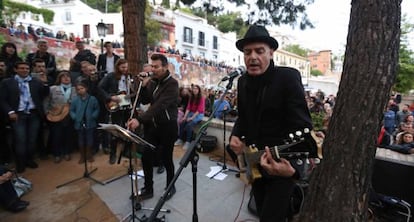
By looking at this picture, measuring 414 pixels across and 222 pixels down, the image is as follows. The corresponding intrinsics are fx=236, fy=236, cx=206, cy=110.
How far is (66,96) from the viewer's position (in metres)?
4.53

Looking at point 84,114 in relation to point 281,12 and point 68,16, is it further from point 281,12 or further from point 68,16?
point 68,16

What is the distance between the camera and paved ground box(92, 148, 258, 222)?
2.83 m

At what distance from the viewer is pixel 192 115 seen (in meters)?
5.80

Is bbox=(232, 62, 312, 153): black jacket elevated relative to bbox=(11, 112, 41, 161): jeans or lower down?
elevated

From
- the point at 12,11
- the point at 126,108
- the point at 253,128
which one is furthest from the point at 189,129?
the point at 12,11

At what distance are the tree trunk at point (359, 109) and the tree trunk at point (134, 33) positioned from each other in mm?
3463

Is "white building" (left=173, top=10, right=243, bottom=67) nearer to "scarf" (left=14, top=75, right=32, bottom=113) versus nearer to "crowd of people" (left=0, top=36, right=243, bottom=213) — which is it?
"crowd of people" (left=0, top=36, right=243, bottom=213)

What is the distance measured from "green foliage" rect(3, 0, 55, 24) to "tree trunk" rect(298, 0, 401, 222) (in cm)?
2408

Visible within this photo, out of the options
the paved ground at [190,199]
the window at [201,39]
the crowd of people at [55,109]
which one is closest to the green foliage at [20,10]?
the window at [201,39]

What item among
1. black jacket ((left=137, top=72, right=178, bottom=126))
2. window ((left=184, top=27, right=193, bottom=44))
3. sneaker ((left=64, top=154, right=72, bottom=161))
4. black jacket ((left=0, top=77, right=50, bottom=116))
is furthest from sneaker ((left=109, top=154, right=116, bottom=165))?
window ((left=184, top=27, right=193, bottom=44))

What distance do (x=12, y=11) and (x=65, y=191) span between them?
2450 centimetres

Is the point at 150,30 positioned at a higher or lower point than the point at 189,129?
higher

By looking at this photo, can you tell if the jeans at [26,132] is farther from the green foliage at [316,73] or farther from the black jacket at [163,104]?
the green foliage at [316,73]

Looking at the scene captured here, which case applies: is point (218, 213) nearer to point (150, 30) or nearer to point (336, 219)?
point (336, 219)
